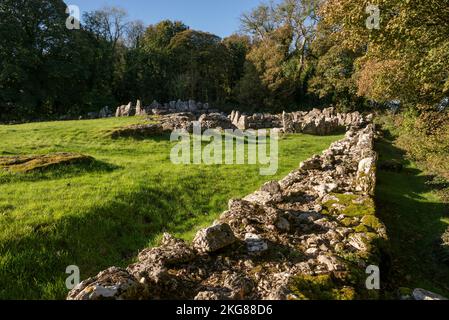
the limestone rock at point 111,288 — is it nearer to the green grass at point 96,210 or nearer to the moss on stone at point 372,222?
the green grass at point 96,210

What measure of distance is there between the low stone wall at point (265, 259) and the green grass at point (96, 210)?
2.03m

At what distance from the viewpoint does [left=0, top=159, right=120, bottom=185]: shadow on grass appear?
9.45m

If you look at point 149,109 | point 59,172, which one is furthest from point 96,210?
point 149,109

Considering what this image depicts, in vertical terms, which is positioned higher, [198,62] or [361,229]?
[198,62]

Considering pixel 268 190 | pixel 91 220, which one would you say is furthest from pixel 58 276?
pixel 268 190

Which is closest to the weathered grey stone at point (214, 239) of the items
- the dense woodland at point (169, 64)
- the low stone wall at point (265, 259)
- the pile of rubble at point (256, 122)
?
the low stone wall at point (265, 259)

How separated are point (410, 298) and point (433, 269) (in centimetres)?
294

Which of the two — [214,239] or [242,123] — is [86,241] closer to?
[214,239]

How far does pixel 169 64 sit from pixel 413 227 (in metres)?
43.5

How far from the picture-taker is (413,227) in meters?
8.26

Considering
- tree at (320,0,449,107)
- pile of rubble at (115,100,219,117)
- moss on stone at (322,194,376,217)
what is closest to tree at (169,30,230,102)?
pile of rubble at (115,100,219,117)

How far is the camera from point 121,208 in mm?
7992

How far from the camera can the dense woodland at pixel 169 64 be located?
3350 cm
